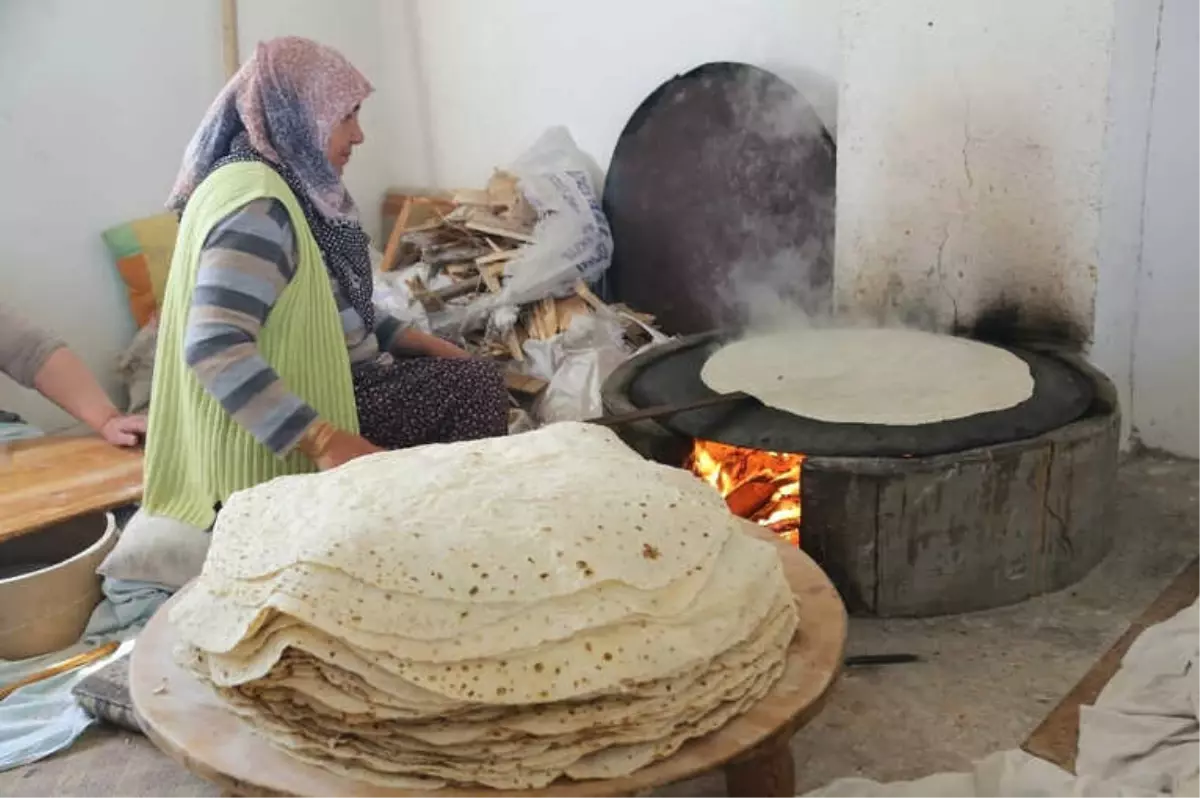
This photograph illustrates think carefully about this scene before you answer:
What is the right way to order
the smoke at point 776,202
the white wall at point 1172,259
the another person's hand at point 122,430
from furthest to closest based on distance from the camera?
the smoke at point 776,202
the another person's hand at point 122,430
the white wall at point 1172,259

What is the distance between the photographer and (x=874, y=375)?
2598 mm

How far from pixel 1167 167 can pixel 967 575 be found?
134 cm

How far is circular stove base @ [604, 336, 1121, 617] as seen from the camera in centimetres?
222

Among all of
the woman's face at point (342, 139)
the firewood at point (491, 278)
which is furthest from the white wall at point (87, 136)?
the woman's face at point (342, 139)

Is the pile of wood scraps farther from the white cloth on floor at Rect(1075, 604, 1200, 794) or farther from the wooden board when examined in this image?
the white cloth on floor at Rect(1075, 604, 1200, 794)

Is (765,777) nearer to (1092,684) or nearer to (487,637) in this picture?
(487,637)

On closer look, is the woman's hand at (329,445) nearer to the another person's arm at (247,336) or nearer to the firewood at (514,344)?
the another person's arm at (247,336)

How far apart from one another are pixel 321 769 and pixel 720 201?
2649 mm

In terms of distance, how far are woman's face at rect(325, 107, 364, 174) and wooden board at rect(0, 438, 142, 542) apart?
3.26ft

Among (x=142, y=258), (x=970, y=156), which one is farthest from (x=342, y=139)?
(x=142, y=258)

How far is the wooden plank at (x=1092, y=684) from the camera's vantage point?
190cm

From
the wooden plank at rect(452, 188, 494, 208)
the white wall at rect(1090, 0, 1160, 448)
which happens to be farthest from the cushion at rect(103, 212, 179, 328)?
the white wall at rect(1090, 0, 1160, 448)

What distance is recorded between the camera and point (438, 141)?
4598 millimetres

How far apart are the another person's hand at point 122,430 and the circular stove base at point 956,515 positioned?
59.4 inches
